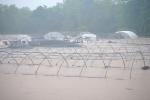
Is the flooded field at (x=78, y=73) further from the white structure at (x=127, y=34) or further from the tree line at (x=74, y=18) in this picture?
the tree line at (x=74, y=18)

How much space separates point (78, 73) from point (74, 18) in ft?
2.25

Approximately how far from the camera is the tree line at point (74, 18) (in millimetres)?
1737

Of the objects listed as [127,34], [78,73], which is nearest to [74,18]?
[127,34]

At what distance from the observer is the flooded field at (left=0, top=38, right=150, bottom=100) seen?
1.73 m

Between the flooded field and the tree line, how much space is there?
8.1 inches

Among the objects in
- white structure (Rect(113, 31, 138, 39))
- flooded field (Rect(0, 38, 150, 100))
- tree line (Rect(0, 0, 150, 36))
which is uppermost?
tree line (Rect(0, 0, 150, 36))

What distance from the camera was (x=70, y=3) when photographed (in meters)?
1.88

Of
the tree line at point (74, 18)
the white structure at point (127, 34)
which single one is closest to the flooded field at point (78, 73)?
the white structure at point (127, 34)

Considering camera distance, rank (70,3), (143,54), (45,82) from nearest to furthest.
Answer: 1. (70,3)
2. (45,82)
3. (143,54)

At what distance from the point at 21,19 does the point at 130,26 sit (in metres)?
0.83

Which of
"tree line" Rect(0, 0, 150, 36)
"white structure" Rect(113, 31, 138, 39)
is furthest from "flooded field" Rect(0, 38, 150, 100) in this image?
"tree line" Rect(0, 0, 150, 36)

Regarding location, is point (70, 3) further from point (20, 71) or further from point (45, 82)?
point (20, 71)

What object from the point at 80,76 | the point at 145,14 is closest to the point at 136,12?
the point at 145,14

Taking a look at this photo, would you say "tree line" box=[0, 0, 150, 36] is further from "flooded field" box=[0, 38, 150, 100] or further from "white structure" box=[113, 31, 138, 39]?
"flooded field" box=[0, 38, 150, 100]
